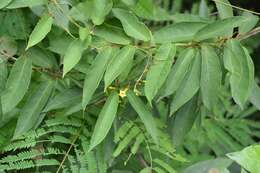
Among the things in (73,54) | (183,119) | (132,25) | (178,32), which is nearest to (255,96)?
(183,119)

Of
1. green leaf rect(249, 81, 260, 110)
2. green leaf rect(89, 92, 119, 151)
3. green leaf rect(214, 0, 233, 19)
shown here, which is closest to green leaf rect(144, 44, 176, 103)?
green leaf rect(89, 92, 119, 151)

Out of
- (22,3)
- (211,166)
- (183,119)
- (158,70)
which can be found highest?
(22,3)

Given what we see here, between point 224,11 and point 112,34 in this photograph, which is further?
point 224,11

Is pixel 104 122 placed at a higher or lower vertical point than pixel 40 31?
lower

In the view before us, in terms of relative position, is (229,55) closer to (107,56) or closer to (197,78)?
(197,78)

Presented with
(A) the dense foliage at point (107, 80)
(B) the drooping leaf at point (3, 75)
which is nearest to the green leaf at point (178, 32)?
(A) the dense foliage at point (107, 80)

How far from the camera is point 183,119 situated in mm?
1685

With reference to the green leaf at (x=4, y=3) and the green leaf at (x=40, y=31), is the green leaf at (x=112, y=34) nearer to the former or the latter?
the green leaf at (x=40, y=31)

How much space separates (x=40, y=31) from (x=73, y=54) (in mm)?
100

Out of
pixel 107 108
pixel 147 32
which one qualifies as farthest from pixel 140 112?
pixel 147 32

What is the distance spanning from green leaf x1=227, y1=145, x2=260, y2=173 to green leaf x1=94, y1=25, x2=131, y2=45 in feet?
1.34

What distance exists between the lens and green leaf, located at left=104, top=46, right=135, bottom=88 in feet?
4.35

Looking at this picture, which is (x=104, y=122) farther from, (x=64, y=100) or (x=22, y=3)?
(x=22, y=3)

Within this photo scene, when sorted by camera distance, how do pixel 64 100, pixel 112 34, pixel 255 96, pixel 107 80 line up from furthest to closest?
pixel 255 96
pixel 64 100
pixel 112 34
pixel 107 80
